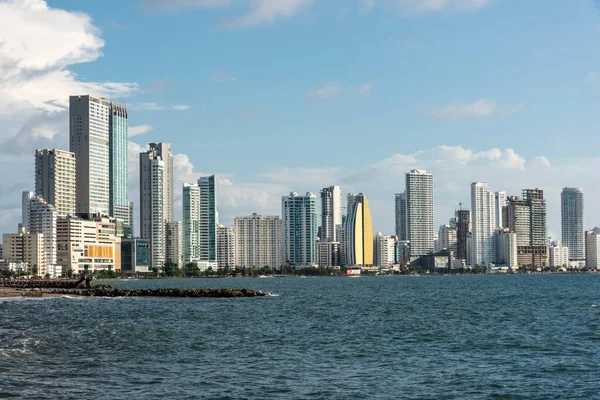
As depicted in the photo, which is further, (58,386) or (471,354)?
(471,354)

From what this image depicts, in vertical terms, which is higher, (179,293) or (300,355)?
(300,355)

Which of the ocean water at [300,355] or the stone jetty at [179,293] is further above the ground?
the ocean water at [300,355]

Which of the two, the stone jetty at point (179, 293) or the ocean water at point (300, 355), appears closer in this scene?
the ocean water at point (300, 355)

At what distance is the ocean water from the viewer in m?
35.6

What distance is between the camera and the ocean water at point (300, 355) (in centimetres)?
3562

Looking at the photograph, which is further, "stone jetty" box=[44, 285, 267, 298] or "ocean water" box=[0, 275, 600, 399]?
"stone jetty" box=[44, 285, 267, 298]

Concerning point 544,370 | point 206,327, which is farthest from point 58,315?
point 544,370

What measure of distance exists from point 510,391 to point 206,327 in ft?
106

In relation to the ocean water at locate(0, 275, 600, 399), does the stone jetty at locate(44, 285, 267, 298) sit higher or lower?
lower

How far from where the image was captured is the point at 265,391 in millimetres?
35156

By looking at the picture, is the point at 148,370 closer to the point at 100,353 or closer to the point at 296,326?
the point at 100,353

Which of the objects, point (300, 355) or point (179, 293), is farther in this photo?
point (179, 293)

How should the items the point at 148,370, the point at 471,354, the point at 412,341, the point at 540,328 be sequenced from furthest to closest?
the point at 540,328 → the point at 412,341 → the point at 471,354 → the point at 148,370

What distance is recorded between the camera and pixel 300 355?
46.5m
